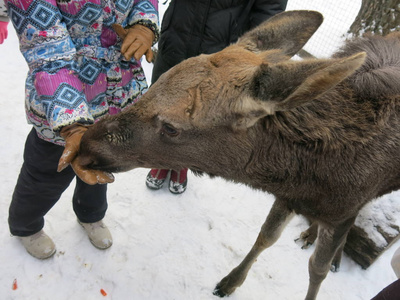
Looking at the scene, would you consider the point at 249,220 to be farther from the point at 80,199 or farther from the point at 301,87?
the point at 301,87

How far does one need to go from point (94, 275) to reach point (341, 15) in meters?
8.25

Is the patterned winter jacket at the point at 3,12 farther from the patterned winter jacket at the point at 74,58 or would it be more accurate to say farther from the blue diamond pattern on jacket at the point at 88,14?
the blue diamond pattern on jacket at the point at 88,14

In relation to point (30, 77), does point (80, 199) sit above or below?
below

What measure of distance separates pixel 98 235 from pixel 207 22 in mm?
2330

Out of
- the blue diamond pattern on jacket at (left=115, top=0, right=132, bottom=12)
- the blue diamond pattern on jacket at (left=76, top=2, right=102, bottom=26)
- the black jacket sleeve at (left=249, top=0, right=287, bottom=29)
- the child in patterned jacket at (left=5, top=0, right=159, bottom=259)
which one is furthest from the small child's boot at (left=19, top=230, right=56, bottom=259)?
the black jacket sleeve at (left=249, top=0, right=287, bottom=29)

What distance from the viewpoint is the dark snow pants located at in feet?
8.13

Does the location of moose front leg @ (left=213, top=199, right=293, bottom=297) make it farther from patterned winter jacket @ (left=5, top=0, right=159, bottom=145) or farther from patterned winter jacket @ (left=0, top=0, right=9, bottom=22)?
patterned winter jacket @ (left=0, top=0, right=9, bottom=22)

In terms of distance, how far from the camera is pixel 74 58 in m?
2.14

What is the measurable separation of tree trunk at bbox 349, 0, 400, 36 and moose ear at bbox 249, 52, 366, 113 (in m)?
4.47

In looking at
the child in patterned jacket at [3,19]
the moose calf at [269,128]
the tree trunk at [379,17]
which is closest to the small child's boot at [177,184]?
the moose calf at [269,128]

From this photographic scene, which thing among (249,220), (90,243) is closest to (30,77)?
(90,243)

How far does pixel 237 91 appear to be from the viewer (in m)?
1.82

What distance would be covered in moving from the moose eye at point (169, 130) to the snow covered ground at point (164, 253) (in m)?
1.85

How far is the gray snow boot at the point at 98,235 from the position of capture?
3.28 meters
